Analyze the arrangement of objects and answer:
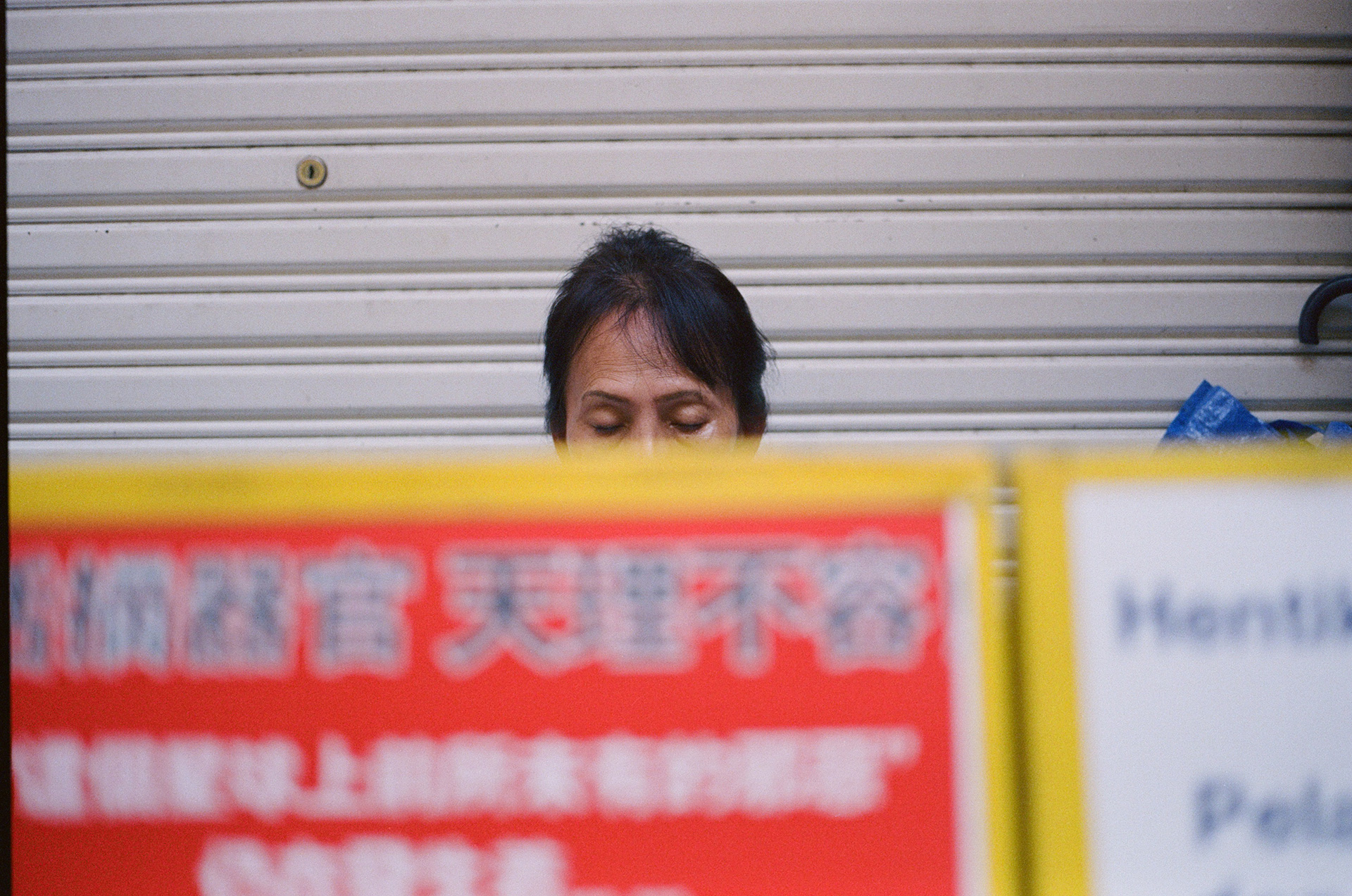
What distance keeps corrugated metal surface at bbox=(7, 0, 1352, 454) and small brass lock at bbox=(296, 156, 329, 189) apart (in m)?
0.06

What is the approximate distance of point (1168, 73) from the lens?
9.91ft

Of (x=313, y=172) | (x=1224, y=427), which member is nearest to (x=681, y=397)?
(x=1224, y=427)

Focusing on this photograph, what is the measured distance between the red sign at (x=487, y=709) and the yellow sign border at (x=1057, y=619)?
64 millimetres

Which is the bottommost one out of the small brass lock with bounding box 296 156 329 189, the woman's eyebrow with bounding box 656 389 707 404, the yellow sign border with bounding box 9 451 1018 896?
the yellow sign border with bounding box 9 451 1018 896

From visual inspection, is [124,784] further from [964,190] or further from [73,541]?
[964,190]

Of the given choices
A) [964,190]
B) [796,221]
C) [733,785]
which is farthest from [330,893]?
[964,190]

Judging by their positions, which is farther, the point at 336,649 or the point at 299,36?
the point at 299,36

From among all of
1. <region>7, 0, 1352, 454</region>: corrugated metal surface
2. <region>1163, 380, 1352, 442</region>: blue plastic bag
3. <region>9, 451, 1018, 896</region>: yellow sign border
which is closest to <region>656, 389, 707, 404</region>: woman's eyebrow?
<region>9, 451, 1018, 896</region>: yellow sign border

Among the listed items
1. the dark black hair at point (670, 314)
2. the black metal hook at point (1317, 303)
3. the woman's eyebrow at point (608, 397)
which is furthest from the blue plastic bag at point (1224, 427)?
the woman's eyebrow at point (608, 397)

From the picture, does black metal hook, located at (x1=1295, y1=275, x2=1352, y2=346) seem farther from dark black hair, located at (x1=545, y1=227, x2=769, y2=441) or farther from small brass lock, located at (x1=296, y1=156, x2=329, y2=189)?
small brass lock, located at (x1=296, y1=156, x2=329, y2=189)

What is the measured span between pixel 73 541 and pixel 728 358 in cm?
113

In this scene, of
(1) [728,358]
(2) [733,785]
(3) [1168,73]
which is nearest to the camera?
(2) [733,785]

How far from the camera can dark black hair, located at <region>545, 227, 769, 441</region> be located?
1.60 metres

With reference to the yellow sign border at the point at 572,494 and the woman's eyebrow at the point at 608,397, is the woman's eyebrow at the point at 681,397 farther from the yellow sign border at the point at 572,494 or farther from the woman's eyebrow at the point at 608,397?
the yellow sign border at the point at 572,494
